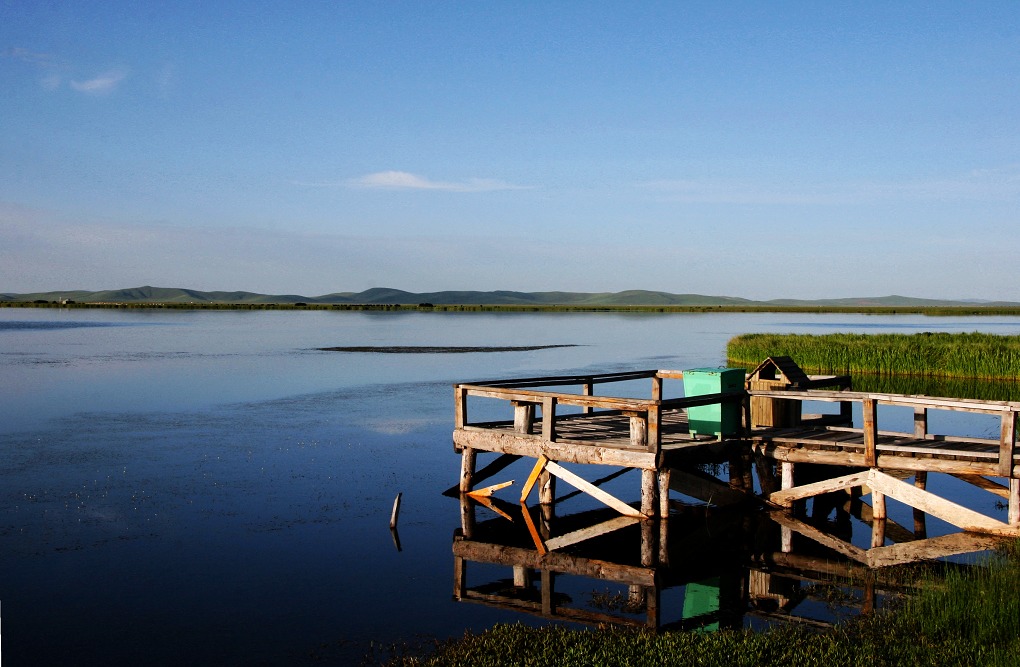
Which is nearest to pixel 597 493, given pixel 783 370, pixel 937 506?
pixel 783 370

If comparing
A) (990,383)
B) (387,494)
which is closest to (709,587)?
(387,494)

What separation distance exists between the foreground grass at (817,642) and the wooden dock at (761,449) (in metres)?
4.28

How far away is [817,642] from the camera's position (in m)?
10.9

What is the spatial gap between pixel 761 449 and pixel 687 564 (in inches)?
145

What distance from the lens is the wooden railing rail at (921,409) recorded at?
15.3 m

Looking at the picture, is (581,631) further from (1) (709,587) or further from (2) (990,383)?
(2) (990,383)

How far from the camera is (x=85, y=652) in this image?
11.7 m

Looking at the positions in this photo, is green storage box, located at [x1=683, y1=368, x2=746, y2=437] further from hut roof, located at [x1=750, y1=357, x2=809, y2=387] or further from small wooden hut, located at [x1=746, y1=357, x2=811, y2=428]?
hut roof, located at [x1=750, y1=357, x2=809, y2=387]

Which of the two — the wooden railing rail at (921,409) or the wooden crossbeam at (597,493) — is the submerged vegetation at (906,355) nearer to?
the wooden railing rail at (921,409)

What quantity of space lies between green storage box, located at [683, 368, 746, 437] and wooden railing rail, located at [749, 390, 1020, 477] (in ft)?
1.74

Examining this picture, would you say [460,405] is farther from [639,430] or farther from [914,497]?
[914,497]

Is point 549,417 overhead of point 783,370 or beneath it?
beneath

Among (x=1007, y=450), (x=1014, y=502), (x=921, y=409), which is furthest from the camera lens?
(x=921, y=409)

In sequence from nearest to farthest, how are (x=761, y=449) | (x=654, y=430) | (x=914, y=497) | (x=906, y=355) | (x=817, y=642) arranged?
(x=817, y=642)
(x=914, y=497)
(x=654, y=430)
(x=761, y=449)
(x=906, y=355)
